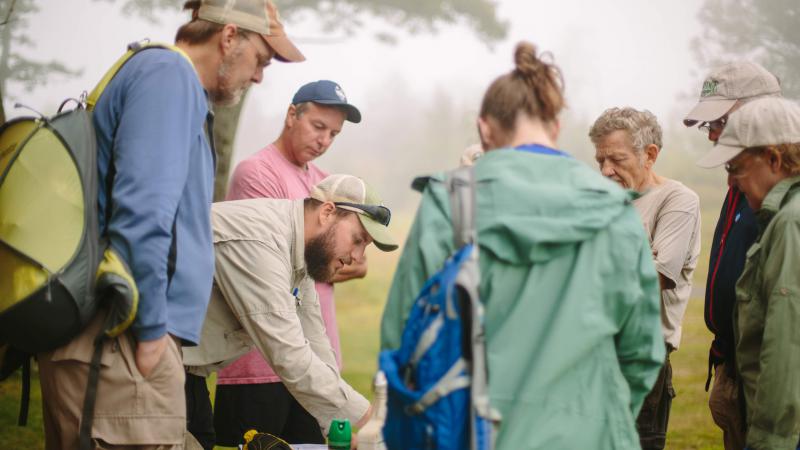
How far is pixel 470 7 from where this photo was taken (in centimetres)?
856

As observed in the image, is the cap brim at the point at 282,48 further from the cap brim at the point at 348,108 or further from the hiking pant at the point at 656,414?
the hiking pant at the point at 656,414

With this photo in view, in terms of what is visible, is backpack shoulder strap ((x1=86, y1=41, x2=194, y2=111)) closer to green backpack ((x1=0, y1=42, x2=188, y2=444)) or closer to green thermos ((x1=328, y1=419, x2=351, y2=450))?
green backpack ((x1=0, y1=42, x2=188, y2=444))

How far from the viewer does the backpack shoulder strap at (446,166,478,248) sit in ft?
5.85

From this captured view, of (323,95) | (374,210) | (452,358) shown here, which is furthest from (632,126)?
(452,358)

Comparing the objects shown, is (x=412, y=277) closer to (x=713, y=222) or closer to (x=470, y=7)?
(x=713, y=222)

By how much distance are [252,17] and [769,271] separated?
1.61 m

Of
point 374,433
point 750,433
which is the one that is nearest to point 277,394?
point 374,433

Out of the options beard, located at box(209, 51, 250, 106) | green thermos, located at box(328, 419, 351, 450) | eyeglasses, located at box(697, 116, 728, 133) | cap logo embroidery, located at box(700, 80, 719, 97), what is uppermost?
cap logo embroidery, located at box(700, 80, 719, 97)

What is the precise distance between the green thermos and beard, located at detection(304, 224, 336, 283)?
0.71 metres

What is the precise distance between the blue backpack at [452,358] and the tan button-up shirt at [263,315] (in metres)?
1.03

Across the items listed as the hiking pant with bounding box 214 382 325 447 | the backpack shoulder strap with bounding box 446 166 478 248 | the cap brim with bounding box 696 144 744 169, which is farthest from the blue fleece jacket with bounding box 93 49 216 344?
the cap brim with bounding box 696 144 744 169

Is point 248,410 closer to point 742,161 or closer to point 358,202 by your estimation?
point 358,202

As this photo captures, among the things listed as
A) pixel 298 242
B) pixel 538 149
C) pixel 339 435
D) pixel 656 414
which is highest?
pixel 538 149

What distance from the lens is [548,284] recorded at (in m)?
1.86
